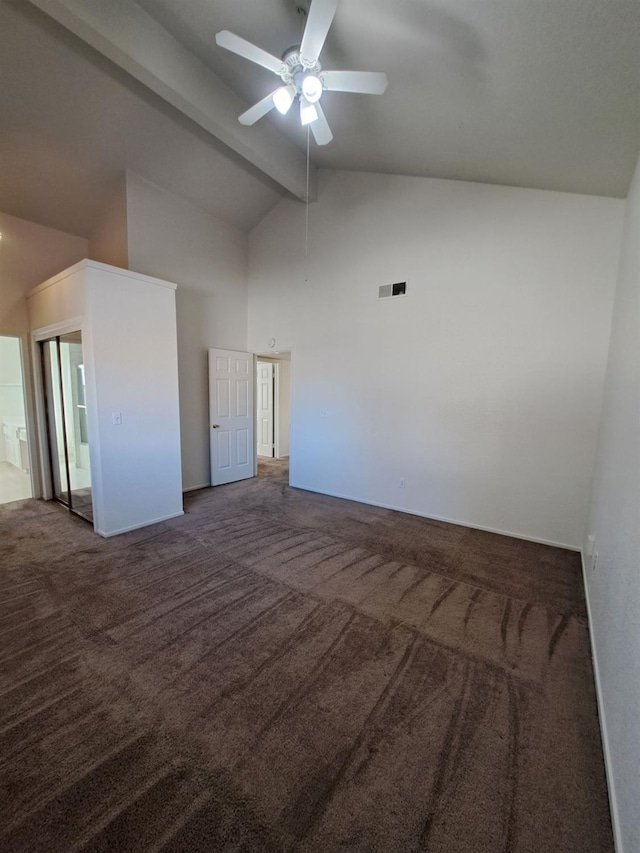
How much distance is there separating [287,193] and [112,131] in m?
2.21

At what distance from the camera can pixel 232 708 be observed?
1549 mm

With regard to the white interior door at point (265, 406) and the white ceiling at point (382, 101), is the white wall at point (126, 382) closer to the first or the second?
the white ceiling at point (382, 101)

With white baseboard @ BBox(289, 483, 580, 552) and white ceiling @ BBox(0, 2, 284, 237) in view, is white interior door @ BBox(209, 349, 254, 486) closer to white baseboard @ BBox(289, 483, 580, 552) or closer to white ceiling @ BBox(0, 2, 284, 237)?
white baseboard @ BBox(289, 483, 580, 552)

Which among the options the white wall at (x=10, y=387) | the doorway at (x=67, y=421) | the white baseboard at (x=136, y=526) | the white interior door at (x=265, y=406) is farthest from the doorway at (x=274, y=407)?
the white wall at (x=10, y=387)

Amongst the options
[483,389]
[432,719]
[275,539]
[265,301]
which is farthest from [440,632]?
[265,301]

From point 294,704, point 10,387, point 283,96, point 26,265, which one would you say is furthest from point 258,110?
point 10,387

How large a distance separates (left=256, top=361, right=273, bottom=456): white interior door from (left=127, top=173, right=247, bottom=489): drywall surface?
59.1 inches

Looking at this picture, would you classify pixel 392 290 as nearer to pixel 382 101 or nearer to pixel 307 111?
pixel 382 101

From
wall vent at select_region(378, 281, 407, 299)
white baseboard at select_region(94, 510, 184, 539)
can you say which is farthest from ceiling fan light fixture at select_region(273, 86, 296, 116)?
white baseboard at select_region(94, 510, 184, 539)

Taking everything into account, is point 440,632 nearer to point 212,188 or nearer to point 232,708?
point 232,708

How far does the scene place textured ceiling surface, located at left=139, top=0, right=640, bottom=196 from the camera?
1605 millimetres

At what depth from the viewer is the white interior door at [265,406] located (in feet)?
22.5

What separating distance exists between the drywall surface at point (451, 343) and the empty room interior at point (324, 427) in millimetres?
32

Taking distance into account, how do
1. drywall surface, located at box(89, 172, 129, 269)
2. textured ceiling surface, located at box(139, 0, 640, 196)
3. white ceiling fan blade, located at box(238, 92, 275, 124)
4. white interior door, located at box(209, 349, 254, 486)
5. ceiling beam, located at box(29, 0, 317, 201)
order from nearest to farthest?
1. textured ceiling surface, located at box(139, 0, 640, 196)
2. ceiling beam, located at box(29, 0, 317, 201)
3. white ceiling fan blade, located at box(238, 92, 275, 124)
4. drywall surface, located at box(89, 172, 129, 269)
5. white interior door, located at box(209, 349, 254, 486)
